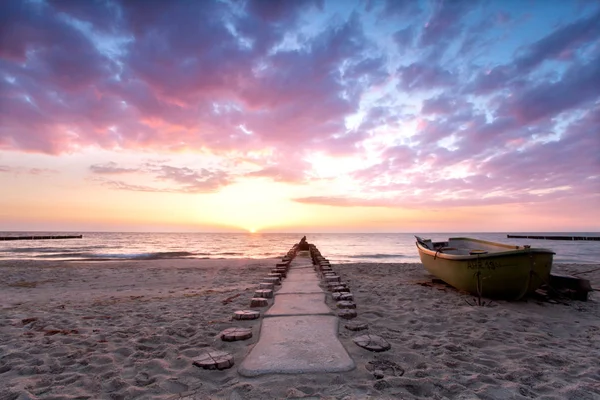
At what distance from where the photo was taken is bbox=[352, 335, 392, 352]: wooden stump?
421cm

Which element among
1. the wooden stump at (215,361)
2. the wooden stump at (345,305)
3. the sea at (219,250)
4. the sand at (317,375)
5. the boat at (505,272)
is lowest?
the sea at (219,250)

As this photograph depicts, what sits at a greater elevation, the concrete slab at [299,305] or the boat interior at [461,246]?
the boat interior at [461,246]

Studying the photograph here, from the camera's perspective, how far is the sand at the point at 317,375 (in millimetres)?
3238

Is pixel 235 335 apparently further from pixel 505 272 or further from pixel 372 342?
pixel 505 272

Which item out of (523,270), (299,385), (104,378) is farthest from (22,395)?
(523,270)

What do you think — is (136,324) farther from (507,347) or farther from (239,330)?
(507,347)

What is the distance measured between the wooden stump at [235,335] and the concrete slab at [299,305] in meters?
1.04

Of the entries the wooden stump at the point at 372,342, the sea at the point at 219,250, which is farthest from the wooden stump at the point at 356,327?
the sea at the point at 219,250

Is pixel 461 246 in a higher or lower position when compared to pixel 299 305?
higher

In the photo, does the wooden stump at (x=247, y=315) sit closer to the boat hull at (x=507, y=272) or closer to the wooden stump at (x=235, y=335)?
the wooden stump at (x=235, y=335)

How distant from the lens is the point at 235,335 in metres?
4.63

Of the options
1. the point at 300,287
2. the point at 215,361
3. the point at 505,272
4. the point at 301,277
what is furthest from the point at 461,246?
the point at 215,361

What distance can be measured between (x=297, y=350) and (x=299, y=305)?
96.3 inches

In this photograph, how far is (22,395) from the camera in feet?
10.2
